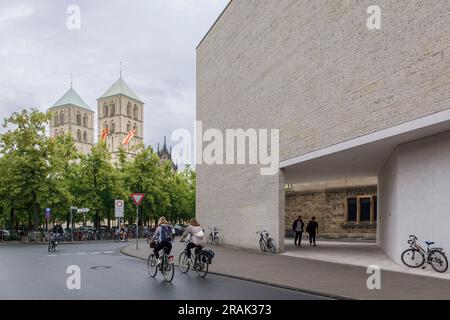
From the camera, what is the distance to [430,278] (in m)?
10.9

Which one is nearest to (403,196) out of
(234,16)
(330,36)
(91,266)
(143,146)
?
(330,36)

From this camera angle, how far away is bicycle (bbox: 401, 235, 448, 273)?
11867 mm

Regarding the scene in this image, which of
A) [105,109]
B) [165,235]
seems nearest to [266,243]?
[165,235]

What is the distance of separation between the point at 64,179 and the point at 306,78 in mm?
28458

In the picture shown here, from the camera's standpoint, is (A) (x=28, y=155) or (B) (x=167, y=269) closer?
(B) (x=167, y=269)

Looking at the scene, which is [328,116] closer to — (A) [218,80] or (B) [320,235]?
(A) [218,80]

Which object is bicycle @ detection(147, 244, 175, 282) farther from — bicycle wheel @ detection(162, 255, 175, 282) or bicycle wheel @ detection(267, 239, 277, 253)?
bicycle wheel @ detection(267, 239, 277, 253)

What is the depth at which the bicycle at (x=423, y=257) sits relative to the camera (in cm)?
1187

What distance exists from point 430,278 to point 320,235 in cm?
2013

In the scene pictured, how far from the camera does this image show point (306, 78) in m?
17.0

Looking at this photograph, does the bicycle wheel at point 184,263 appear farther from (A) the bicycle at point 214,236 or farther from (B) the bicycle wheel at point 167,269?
(A) the bicycle at point 214,236

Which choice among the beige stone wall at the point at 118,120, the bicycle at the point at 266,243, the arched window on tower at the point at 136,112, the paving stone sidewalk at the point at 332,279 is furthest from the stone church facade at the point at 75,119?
the paving stone sidewalk at the point at 332,279

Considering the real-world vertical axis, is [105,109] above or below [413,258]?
above

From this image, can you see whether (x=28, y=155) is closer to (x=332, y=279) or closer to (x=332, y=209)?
(x=332, y=209)
